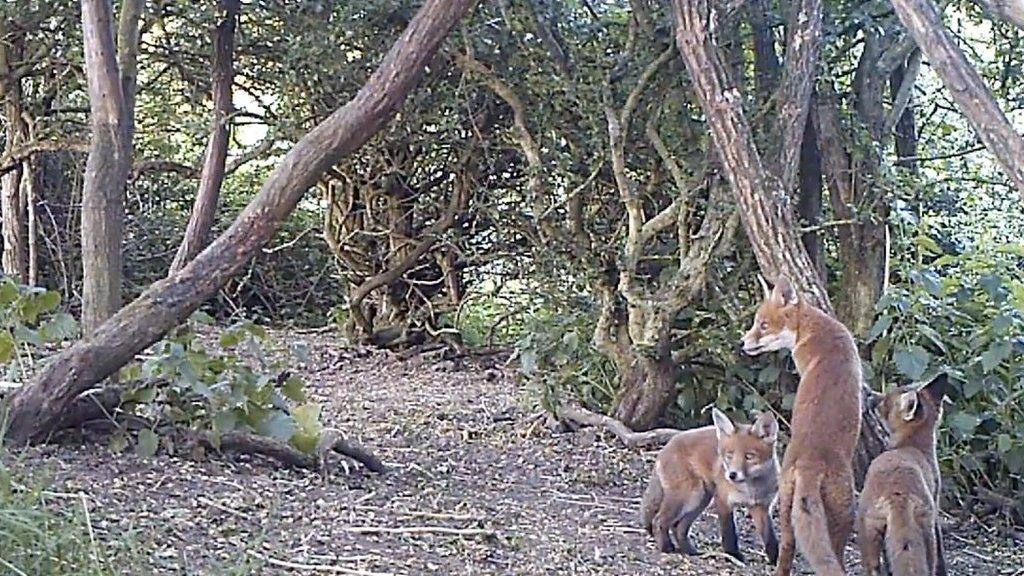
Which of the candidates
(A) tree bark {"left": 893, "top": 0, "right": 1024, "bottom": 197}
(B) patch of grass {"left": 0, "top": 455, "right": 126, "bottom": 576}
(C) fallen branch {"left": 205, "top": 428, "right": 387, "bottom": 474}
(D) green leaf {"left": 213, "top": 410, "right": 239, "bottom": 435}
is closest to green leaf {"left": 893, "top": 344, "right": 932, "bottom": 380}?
(A) tree bark {"left": 893, "top": 0, "right": 1024, "bottom": 197}

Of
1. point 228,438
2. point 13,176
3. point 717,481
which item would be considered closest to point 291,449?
point 228,438

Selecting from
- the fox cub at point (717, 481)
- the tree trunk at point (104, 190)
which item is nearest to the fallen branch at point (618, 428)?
the fox cub at point (717, 481)

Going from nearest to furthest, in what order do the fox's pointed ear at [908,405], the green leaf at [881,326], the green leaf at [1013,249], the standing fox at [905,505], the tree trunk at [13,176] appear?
the standing fox at [905,505]
the fox's pointed ear at [908,405]
the green leaf at [881,326]
the green leaf at [1013,249]
the tree trunk at [13,176]

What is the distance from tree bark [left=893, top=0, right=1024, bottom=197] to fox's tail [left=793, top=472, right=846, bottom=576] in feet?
3.12

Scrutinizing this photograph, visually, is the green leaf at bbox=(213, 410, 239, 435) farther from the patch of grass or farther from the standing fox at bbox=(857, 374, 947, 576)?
the standing fox at bbox=(857, 374, 947, 576)

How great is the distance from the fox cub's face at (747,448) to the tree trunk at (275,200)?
1.62 meters

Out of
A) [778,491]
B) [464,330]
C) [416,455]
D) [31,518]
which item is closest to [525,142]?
[416,455]

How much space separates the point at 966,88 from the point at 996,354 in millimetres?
1619

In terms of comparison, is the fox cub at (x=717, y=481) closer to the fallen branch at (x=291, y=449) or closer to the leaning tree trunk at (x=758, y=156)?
the leaning tree trunk at (x=758, y=156)

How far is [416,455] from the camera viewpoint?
5.43 meters

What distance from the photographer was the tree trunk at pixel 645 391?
564cm

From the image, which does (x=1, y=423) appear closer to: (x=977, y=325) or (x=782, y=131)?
(x=782, y=131)

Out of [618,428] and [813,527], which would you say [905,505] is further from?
[618,428]

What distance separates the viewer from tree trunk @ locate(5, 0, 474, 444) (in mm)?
4398
